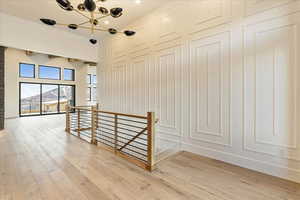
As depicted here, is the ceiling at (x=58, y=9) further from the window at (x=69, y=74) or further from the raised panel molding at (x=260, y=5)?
the window at (x=69, y=74)

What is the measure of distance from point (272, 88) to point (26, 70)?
11655 mm

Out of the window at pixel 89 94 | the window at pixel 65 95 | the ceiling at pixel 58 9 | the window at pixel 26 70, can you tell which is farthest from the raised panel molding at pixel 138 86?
the window at pixel 89 94

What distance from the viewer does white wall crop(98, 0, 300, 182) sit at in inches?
88.5

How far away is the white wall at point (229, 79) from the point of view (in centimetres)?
225

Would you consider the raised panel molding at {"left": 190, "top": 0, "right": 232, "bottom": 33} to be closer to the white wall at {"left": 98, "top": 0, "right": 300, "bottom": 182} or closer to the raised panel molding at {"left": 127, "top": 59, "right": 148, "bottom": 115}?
the white wall at {"left": 98, "top": 0, "right": 300, "bottom": 182}

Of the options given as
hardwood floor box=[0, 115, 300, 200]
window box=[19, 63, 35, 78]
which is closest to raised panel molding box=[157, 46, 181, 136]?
hardwood floor box=[0, 115, 300, 200]

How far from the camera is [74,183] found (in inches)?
83.4

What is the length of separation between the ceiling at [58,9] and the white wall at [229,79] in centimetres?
36

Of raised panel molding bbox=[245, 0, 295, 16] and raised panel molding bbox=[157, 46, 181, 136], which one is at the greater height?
raised panel molding bbox=[245, 0, 295, 16]

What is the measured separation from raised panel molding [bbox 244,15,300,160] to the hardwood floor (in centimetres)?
59

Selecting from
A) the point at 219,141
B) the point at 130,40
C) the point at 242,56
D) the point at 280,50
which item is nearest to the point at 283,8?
the point at 280,50

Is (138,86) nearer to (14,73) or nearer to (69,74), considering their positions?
(69,74)

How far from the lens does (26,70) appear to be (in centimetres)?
884

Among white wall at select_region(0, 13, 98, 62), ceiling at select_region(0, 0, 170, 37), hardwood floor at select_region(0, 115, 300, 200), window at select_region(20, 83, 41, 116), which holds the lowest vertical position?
hardwood floor at select_region(0, 115, 300, 200)
